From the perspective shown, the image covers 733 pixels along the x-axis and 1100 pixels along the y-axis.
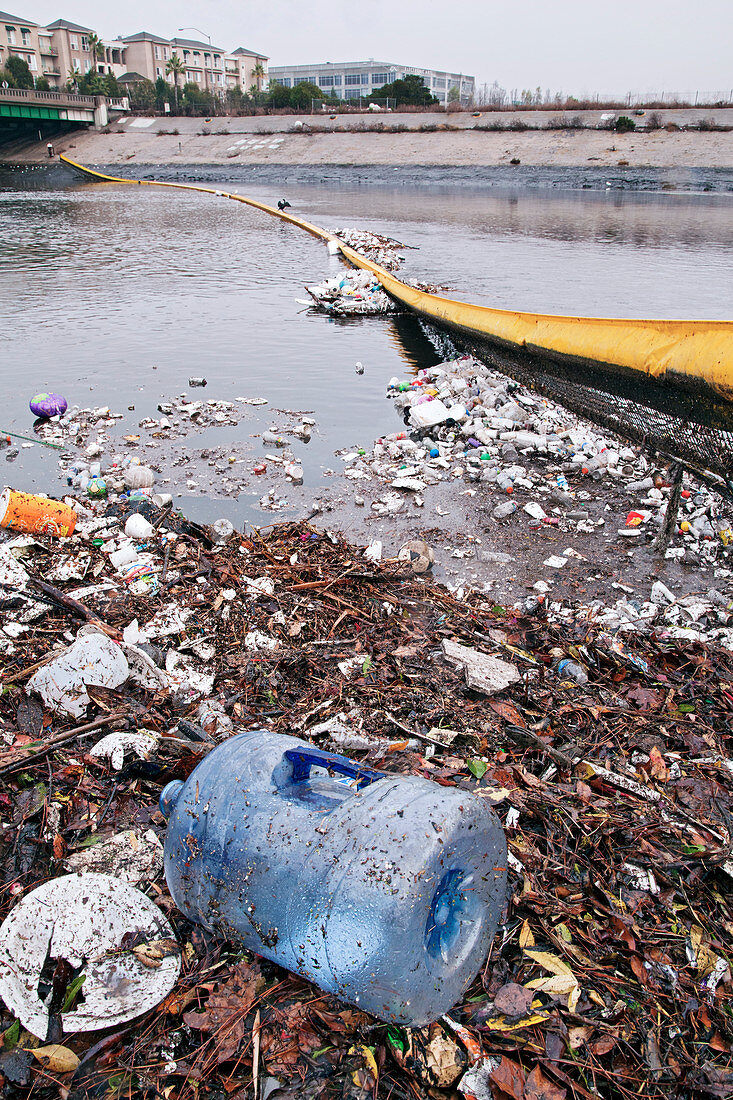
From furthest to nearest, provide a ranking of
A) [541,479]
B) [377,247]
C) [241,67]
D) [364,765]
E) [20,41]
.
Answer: [241,67], [20,41], [377,247], [541,479], [364,765]

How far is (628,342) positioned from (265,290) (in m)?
9.65

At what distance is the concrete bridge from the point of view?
4706cm

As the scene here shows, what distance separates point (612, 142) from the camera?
126ft

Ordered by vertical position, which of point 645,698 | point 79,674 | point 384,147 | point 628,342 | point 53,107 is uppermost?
point 53,107

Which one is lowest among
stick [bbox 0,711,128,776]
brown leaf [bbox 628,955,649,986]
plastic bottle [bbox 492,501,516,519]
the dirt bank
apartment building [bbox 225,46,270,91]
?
plastic bottle [bbox 492,501,516,519]

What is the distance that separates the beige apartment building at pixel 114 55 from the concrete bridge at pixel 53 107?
27269mm

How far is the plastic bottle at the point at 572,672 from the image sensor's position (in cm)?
321

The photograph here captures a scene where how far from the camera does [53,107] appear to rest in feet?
163

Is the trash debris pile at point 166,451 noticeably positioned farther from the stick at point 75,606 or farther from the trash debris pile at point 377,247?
the trash debris pile at point 377,247

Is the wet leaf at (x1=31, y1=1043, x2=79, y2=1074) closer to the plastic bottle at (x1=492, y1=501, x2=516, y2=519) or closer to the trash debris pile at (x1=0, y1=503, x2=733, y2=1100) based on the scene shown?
the trash debris pile at (x1=0, y1=503, x2=733, y2=1100)

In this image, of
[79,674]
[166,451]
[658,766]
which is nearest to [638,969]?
[658,766]

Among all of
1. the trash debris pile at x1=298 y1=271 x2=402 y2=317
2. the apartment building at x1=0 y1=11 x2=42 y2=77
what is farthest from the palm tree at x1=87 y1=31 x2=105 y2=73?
the trash debris pile at x1=298 y1=271 x2=402 y2=317

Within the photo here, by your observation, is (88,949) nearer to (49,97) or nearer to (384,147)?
(384,147)

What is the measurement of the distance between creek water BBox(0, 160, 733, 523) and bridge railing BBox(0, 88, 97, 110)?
27.5 metres
